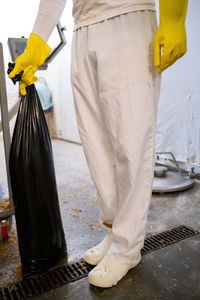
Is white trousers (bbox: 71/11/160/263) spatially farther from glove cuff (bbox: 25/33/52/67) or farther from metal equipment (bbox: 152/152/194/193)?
metal equipment (bbox: 152/152/194/193)

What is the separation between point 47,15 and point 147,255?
1.06 metres

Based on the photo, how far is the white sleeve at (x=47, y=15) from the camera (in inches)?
39.0

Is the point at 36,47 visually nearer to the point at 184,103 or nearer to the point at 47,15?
the point at 47,15

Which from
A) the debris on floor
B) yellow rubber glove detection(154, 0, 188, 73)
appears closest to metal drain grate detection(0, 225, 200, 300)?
the debris on floor

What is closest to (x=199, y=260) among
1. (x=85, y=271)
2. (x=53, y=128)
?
(x=85, y=271)

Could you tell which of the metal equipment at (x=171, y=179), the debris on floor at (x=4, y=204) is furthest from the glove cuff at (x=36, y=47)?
the metal equipment at (x=171, y=179)

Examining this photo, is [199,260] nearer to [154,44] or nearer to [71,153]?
[154,44]

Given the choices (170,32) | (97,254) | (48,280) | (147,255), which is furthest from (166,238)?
(170,32)

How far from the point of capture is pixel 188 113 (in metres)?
2.08

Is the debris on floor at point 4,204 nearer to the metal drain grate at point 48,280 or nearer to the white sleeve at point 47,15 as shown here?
the metal drain grate at point 48,280

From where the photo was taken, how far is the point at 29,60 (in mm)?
992

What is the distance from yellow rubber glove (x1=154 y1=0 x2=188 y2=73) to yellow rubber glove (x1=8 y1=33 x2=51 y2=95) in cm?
46

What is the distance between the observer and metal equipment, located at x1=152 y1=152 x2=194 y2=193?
184cm

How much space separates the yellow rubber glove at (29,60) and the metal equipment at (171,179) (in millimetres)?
1190
